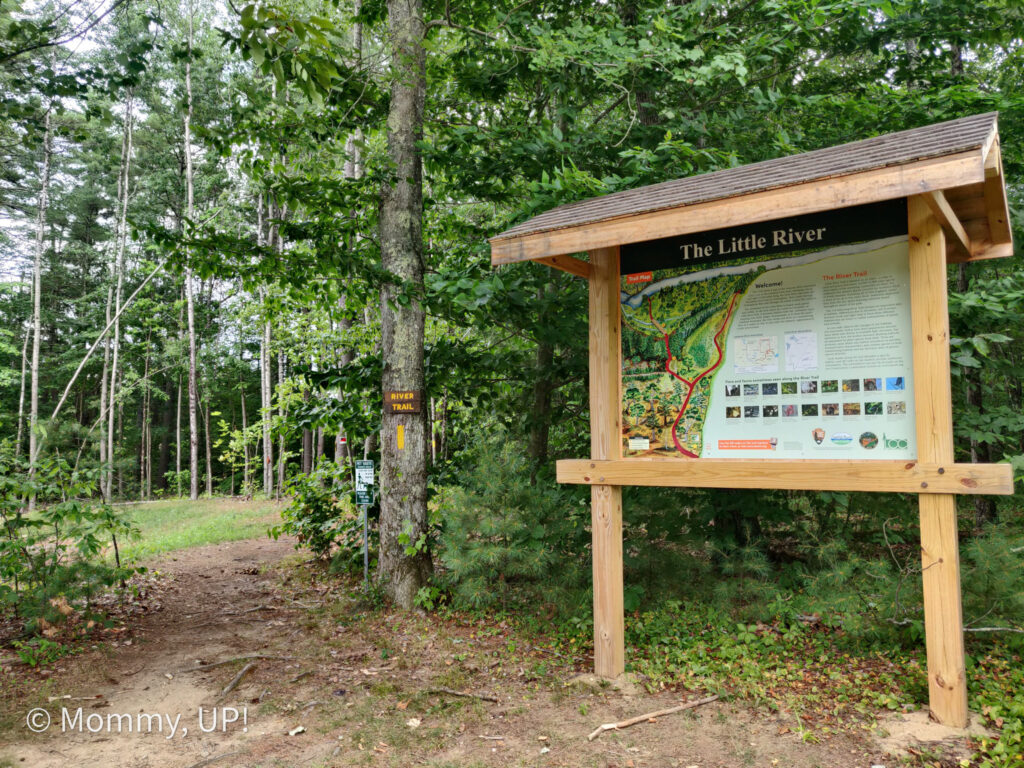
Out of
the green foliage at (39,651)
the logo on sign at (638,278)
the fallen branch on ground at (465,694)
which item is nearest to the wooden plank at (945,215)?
the logo on sign at (638,278)

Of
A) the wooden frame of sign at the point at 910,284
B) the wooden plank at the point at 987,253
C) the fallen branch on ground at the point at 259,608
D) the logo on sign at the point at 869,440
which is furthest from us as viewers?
the fallen branch on ground at the point at 259,608

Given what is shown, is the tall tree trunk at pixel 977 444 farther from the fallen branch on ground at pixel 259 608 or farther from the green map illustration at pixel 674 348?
the fallen branch on ground at pixel 259 608

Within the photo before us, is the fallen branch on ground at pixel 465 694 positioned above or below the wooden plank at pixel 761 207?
below

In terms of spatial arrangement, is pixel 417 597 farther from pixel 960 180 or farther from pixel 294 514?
pixel 960 180

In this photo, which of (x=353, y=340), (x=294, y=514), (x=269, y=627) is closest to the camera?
(x=269, y=627)

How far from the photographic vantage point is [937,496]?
3.42 m

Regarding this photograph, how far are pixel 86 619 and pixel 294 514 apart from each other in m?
2.73

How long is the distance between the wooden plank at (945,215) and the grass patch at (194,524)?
8.91 metres

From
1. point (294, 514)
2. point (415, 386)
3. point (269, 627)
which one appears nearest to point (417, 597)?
point (269, 627)

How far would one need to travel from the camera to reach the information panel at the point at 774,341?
3643 mm

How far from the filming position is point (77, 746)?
3566mm

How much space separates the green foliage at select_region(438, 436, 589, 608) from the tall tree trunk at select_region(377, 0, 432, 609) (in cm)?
48

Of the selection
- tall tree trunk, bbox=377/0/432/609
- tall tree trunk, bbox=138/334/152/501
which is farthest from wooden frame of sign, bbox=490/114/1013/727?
tall tree trunk, bbox=138/334/152/501

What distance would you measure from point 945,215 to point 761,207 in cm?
100
